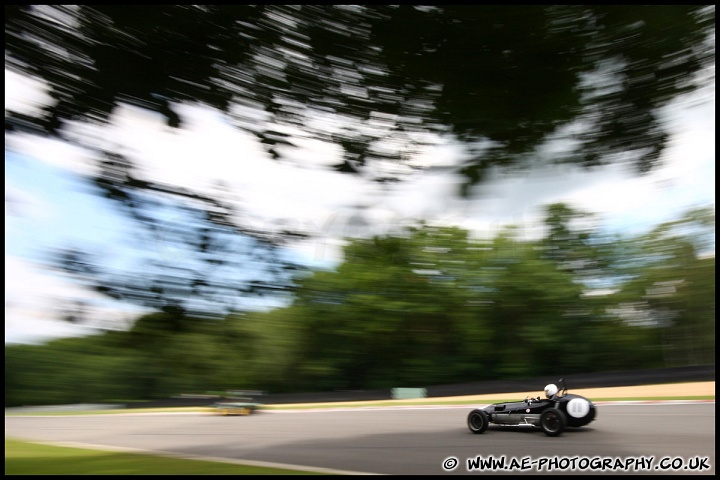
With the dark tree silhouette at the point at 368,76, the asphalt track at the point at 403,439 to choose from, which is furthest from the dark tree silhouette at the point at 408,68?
the asphalt track at the point at 403,439

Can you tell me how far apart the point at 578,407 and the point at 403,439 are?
0.85 meters

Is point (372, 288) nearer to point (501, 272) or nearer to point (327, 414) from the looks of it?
point (501, 272)

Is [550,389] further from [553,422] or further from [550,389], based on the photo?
[553,422]

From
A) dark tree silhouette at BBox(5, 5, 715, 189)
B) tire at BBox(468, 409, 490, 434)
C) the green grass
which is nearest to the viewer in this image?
dark tree silhouette at BBox(5, 5, 715, 189)

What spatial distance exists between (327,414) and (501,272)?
1.09 metres

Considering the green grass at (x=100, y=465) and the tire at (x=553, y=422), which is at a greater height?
the tire at (x=553, y=422)

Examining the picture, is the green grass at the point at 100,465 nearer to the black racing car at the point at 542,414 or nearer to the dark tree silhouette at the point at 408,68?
the black racing car at the point at 542,414

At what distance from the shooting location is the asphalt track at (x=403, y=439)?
2150mm

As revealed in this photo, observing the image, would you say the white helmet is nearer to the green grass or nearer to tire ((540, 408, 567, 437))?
tire ((540, 408, 567, 437))

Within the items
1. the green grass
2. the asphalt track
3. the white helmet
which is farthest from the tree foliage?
the green grass

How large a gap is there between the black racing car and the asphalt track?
0.14ft

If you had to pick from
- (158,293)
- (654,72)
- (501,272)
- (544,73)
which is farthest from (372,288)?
(654,72)

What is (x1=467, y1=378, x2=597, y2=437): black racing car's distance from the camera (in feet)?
8.09

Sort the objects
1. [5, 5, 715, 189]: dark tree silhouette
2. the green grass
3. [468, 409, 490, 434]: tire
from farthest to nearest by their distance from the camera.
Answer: [468, 409, 490, 434]: tire → the green grass → [5, 5, 715, 189]: dark tree silhouette
